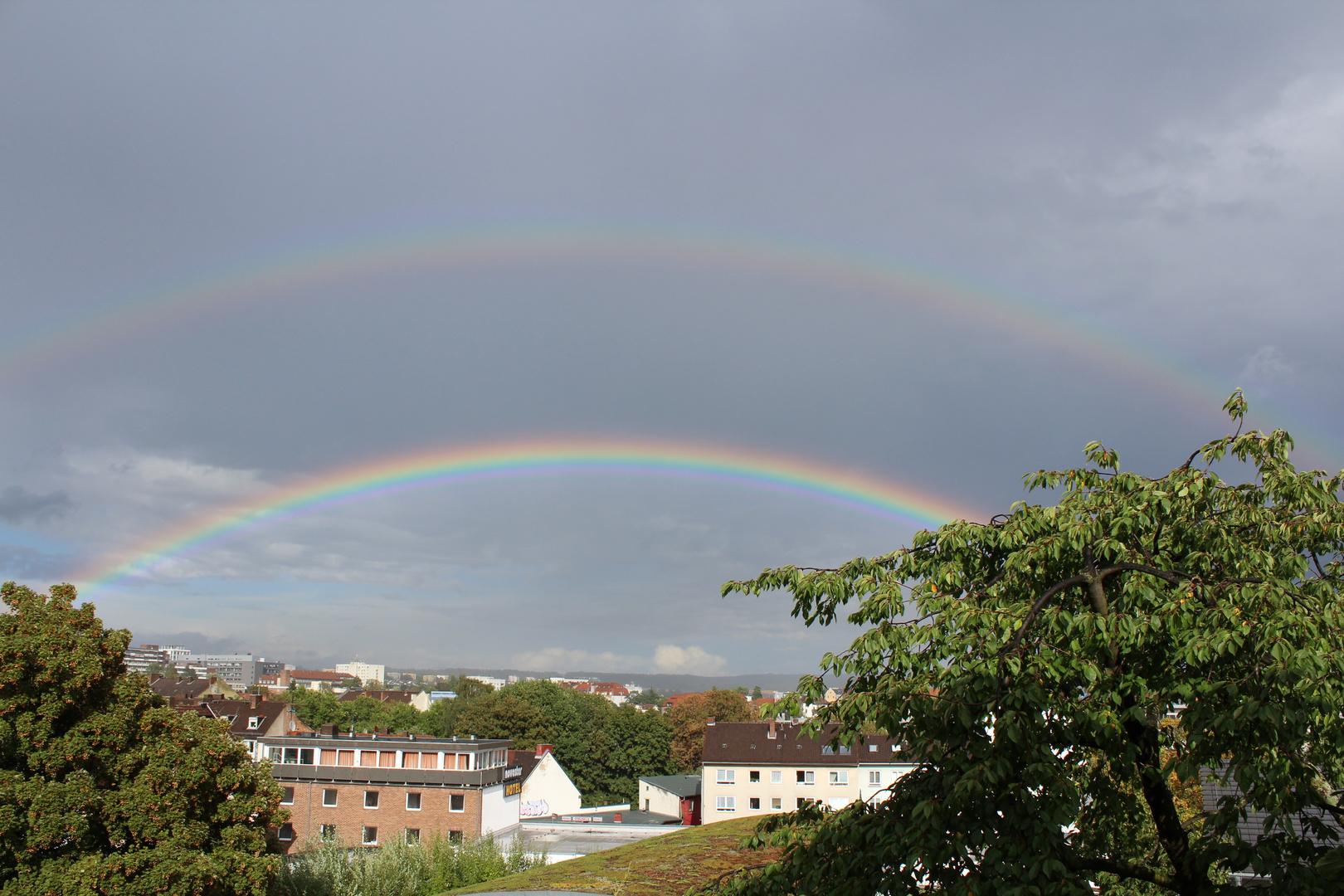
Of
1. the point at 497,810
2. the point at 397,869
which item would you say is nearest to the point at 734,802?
the point at 497,810

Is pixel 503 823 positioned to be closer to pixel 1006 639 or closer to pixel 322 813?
pixel 322 813

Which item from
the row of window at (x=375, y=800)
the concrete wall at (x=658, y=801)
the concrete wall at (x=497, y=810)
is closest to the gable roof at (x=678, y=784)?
the concrete wall at (x=658, y=801)

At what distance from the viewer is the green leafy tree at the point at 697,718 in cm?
9662

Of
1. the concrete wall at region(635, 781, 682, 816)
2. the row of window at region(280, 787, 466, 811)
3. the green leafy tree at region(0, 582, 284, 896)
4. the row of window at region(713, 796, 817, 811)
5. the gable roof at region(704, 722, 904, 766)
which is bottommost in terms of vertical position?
the concrete wall at region(635, 781, 682, 816)

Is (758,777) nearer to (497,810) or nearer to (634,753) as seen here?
(497,810)

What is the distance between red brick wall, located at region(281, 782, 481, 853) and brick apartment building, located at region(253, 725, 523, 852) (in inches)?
1.9

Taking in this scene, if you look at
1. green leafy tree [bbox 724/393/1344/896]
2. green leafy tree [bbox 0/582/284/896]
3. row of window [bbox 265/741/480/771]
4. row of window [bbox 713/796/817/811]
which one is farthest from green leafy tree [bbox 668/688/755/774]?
green leafy tree [bbox 724/393/1344/896]

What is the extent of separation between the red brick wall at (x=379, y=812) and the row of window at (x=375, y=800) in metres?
0.16

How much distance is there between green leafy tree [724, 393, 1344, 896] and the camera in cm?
415

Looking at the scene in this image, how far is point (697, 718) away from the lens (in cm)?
10550

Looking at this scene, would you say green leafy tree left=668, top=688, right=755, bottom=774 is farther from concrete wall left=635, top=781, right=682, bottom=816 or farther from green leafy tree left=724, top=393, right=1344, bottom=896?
green leafy tree left=724, top=393, right=1344, bottom=896

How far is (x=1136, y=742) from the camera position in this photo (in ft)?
18.3

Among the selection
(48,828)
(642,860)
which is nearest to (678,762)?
(642,860)

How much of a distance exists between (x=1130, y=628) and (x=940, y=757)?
1378 millimetres
